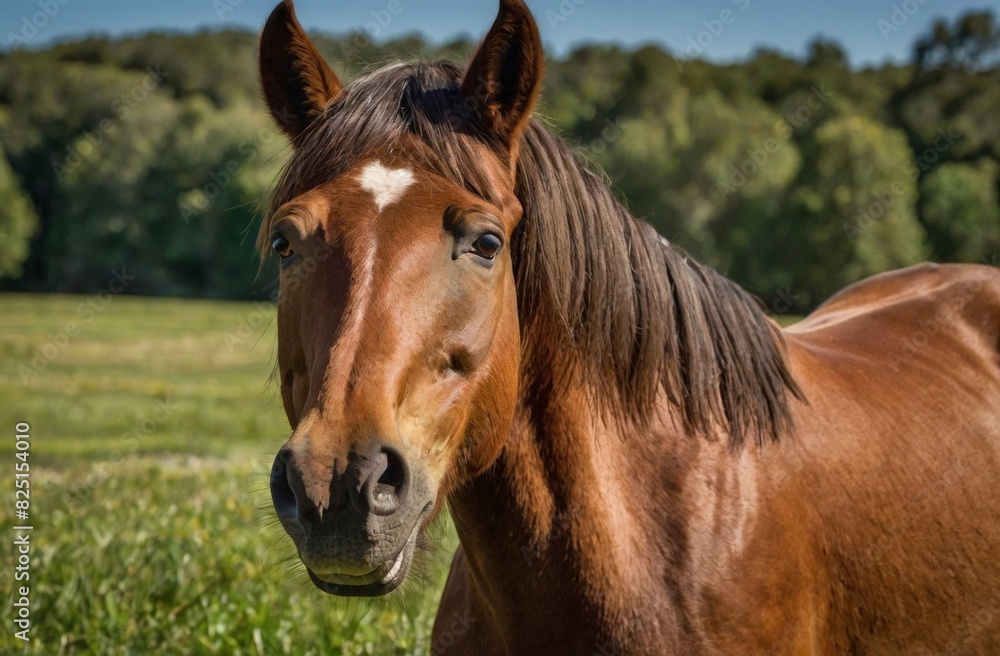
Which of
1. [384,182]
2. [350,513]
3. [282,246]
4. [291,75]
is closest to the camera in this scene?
[350,513]

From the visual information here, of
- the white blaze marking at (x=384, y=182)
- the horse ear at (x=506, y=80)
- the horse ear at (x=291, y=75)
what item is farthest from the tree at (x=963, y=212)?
the white blaze marking at (x=384, y=182)

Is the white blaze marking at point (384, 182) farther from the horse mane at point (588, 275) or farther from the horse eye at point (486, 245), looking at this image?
the horse eye at point (486, 245)

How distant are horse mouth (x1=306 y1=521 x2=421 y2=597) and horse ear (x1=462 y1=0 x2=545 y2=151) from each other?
3.74ft

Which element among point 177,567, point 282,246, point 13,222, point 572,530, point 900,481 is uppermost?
point 282,246

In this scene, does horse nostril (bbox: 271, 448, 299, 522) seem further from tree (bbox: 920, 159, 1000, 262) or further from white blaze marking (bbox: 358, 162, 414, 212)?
tree (bbox: 920, 159, 1000, 262)

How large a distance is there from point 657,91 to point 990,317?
7560 cm

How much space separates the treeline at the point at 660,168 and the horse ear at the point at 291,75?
36.0m

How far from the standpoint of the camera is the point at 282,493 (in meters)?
1.85

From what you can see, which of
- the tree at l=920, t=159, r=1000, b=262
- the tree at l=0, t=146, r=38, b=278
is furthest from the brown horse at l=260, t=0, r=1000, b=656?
the tree at l=0, t=146, r=38, b=278

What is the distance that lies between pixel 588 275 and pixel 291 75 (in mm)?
1082

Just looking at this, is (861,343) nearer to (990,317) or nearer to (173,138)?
(990,317)

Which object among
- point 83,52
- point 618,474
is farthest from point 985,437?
point 83,52

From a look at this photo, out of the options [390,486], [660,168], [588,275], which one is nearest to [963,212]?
[660,168]

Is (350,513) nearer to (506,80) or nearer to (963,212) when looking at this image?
(506,80)
